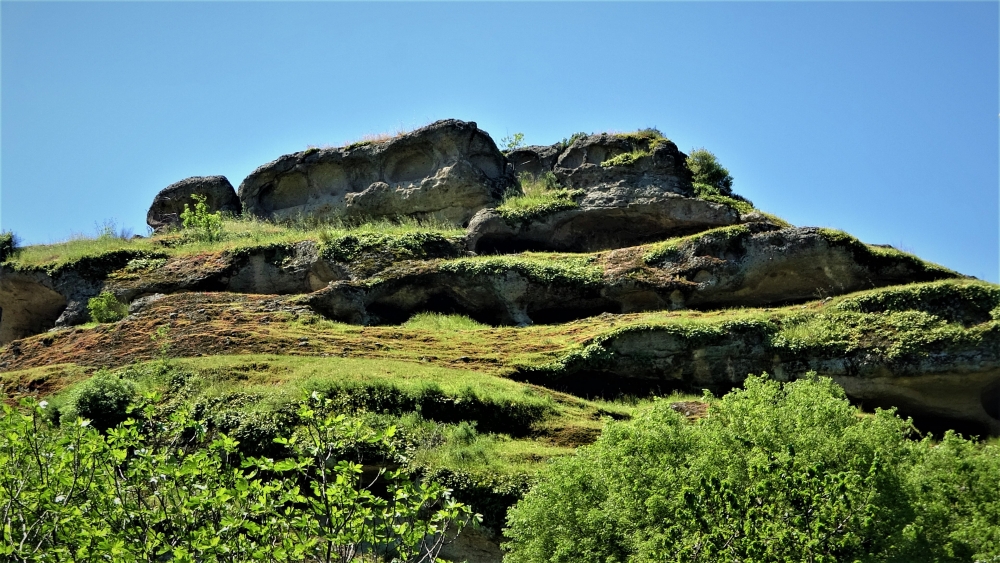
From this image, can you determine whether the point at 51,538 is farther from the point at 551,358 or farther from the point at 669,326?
the point at 669,326

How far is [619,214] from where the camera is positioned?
38.1m

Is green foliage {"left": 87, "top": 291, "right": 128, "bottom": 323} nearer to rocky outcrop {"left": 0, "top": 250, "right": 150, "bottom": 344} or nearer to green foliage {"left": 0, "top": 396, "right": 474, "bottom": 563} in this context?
rocky outcrop {"left": 0, "top": 250, "right": 150, "bottom": 344}

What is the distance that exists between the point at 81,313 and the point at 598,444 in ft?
72.8

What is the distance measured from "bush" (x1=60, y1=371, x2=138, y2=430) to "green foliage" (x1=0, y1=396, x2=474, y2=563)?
968cm

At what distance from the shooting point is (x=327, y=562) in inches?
479

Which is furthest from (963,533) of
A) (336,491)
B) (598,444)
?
(336,491)

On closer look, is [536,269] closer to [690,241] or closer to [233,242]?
[690,241]

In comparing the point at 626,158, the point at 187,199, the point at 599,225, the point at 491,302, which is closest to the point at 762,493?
the point at 491,302

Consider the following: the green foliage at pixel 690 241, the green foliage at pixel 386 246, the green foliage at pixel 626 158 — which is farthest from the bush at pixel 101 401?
the green foliage at pixel 626 158

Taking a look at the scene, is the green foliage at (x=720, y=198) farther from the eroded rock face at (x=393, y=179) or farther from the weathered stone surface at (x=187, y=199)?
the weathered stone surface at (x=187, y=199)

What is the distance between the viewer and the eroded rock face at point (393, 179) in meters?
41.2

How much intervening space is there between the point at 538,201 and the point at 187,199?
1662 centimetres

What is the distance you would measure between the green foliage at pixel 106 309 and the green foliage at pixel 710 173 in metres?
20.5

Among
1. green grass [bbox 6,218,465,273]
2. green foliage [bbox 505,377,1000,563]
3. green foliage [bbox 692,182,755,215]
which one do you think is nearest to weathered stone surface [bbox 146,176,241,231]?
green grass [bbox 6,218,465,273]
